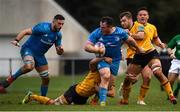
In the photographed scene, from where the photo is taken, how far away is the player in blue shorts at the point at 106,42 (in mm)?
17672

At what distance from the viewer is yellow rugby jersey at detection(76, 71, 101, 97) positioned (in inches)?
717

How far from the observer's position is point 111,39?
1798 cm

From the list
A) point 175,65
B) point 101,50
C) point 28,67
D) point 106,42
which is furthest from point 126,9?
point 101,50

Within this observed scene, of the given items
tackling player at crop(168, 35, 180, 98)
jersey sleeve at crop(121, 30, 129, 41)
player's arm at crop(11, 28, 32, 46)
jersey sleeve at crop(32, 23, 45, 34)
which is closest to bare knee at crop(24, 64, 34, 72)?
player's arm at crop(11, 28, 32, 46)

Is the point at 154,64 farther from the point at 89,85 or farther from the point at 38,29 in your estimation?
the point at 38,29

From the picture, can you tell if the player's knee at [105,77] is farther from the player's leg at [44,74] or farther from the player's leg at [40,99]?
the player's leg at [44,74]

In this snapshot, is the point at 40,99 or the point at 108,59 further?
the point at 40,99

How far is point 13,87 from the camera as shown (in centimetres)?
2961

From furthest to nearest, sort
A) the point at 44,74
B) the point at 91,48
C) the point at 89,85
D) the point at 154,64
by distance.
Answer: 1. the point at 44,74
2. the point at 154,64
3. the point at 89,85
4. the point at 91,48

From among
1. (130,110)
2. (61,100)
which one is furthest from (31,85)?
(130,110)

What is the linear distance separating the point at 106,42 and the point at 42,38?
2.32 metres

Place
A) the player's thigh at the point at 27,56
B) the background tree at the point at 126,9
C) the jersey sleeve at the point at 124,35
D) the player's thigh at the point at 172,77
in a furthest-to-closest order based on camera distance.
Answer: the background tree at the point at 126,9, the player's thigh at the point at 172,77, the player's thigh at the point at 27,56, the jersey sleeve at the point at 124,35

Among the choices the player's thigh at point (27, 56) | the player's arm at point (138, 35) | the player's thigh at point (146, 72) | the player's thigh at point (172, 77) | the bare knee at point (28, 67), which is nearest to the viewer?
the player's arm at point (138, 35)

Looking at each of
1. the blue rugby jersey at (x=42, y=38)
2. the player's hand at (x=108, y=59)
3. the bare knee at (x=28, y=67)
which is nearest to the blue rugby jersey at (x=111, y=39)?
the player's hand at (x=108, y=59)
